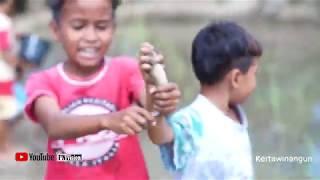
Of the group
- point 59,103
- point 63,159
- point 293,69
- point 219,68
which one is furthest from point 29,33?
point 293,69

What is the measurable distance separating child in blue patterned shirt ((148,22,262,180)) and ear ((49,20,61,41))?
20.5 inches

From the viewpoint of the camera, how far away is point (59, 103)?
10.2 feet

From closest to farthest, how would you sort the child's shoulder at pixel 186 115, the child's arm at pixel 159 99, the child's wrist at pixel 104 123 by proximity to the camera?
the child's arm at pixel 159 99 < the child's wrist at pixel 104 123 < the child's shoulder at pixel 186 115

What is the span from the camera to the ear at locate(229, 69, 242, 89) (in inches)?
123

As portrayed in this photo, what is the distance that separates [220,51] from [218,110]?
226mm

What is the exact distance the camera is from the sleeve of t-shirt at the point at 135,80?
3092 mm

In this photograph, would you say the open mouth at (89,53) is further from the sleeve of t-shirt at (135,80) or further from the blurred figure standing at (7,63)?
the blurred figure standing at (7,63)

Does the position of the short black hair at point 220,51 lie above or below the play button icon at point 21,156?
above

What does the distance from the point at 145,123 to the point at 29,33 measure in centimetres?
74

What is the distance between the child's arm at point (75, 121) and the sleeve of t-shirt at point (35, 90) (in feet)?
0.05

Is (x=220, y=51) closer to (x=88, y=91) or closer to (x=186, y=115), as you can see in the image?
(x=186, y=115)

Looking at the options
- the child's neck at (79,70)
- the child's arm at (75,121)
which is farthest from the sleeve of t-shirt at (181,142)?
the child's neck at (79,70)

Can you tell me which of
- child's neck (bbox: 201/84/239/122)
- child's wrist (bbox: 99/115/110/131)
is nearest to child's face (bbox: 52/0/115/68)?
child's wrist (bbox: 99/115/110/131)

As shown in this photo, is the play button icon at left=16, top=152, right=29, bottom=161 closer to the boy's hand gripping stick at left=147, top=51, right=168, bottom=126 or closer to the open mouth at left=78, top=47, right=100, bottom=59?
the open mouth at left=78, top=47, right=100, bottom=59
